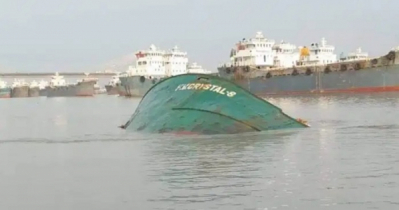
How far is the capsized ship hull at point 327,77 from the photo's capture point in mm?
63000

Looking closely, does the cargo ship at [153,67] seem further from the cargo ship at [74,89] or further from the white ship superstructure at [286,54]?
the cargo ship at [74,89]

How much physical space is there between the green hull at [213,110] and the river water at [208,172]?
29.0 inches

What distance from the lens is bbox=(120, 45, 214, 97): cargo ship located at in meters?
99.2

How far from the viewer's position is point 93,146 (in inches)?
842

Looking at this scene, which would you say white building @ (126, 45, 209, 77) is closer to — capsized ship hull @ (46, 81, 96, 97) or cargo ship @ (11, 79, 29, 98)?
capsized ship hull @ (46, 81, 96, 97)

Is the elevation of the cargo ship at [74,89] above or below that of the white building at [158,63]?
below

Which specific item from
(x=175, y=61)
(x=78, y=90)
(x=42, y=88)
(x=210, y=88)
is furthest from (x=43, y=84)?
(x=210, y=88)

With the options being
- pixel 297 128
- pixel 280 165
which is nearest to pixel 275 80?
pixel 297 128

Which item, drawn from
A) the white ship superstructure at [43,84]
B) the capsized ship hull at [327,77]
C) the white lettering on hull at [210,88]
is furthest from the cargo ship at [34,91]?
the white lettering on hull at [210,88]

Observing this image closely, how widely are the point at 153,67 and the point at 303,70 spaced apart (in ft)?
118

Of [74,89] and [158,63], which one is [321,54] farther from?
[74,89]

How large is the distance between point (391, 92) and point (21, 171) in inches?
2099

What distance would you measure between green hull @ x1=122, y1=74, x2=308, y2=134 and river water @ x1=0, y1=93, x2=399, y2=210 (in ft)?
2.41

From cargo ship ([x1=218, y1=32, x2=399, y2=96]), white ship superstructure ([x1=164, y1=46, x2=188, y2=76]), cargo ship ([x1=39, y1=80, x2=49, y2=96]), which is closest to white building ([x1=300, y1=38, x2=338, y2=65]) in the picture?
cargo ship ([x1=218, y1=32, x2=399, y2=96])
